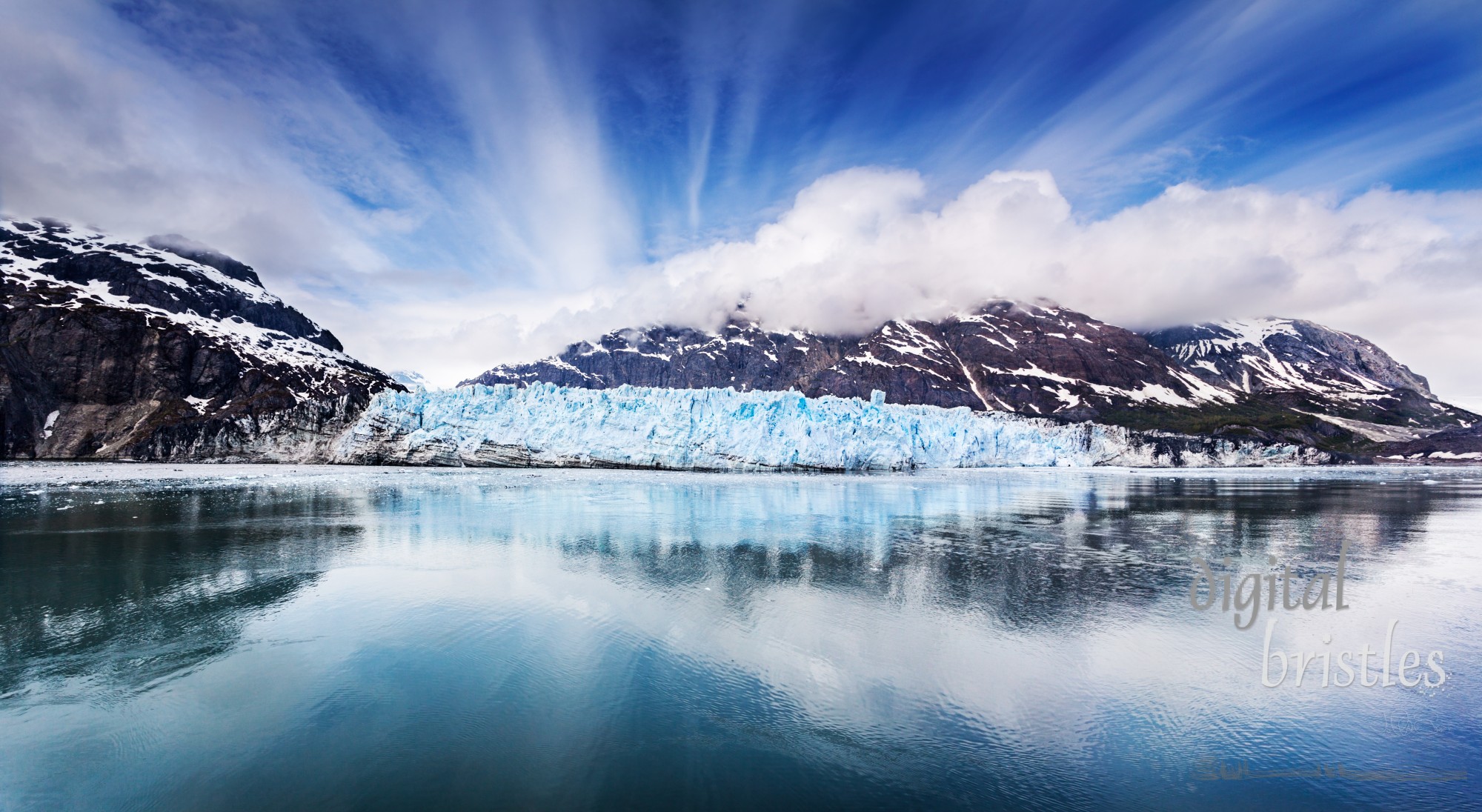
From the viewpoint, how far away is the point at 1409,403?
144 m

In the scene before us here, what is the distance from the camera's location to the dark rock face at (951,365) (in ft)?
459

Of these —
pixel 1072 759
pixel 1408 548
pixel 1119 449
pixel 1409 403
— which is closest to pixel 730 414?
Result: pixel 1408 548

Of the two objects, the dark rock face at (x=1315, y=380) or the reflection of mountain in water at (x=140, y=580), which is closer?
the reflection of mountain in water at (x=140, y=580)

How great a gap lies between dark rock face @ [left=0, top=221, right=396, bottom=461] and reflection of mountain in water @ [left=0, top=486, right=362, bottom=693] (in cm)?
3726

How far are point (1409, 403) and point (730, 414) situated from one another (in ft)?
572

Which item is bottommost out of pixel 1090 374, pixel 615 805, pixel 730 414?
pixel 615 805

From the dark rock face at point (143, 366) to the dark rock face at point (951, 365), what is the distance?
98.3 m

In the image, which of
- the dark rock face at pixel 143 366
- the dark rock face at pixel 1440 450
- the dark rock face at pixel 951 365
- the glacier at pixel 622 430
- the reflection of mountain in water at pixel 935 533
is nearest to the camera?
the reflection of mountain in water at pixel 935 533

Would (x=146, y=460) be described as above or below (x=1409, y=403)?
below

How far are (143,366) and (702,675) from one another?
79991mm

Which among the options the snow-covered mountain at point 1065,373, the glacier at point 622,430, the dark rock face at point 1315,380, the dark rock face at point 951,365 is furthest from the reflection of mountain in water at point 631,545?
the dark rock face at point 1315,380

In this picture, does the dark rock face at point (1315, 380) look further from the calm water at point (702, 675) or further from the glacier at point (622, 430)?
the calm water at point (702, 675)

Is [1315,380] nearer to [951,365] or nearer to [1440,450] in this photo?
[1440,450]

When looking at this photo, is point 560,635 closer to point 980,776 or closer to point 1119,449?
point 980,776
